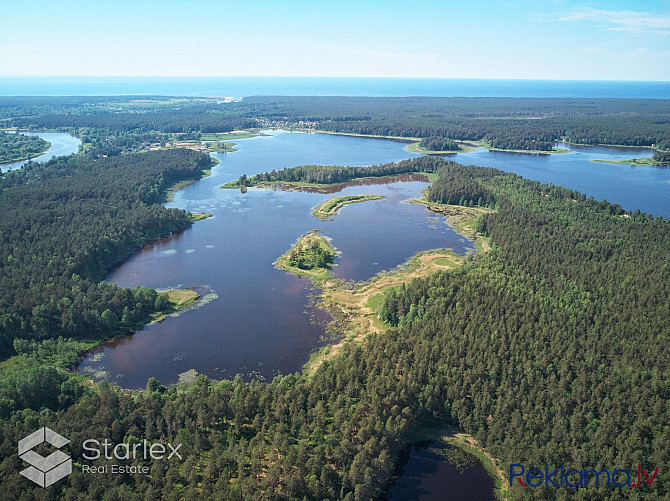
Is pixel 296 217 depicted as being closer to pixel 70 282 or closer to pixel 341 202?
pixel 341 202

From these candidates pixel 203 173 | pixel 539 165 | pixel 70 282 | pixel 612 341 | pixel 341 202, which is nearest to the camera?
pixel 612 341

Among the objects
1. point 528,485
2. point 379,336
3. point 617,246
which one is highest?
point 617,246

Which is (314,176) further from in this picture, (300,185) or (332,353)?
(332,353)

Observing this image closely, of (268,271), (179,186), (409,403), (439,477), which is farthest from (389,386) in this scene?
(179,186)

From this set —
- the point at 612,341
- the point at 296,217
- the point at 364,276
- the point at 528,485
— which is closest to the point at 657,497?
→ the point at 528,485

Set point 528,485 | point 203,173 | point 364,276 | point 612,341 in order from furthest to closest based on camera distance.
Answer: point 203,173
point 364,276
point 612,341
point 528,485

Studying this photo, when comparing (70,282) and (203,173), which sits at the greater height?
(203,173)
